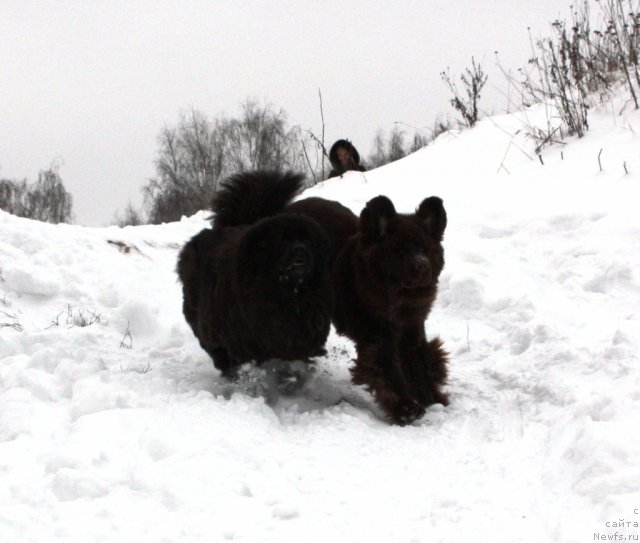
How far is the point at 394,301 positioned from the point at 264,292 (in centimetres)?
95

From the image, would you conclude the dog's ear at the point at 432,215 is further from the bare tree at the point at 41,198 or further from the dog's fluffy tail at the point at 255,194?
the bare tree at the point at 41,198

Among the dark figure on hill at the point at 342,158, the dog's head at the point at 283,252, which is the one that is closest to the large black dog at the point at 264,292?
the dog's head at the point at 283,252

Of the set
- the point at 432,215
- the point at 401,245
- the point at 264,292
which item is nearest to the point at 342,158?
the point at 432,215

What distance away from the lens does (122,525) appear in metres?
2.82

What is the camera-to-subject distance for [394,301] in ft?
16.2

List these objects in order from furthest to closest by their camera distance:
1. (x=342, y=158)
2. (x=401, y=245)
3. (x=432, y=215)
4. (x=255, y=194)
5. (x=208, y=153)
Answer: (x=208, y=153) → (x=342, y=158) → (x=255, y=194) → (x=432, y=215) → (x=401, y=245)

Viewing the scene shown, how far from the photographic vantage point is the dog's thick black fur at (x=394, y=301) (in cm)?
486

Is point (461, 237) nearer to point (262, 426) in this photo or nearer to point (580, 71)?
point (580, 71)

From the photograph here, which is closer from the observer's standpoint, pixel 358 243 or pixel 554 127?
pixel 358 243

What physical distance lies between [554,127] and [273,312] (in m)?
6.92

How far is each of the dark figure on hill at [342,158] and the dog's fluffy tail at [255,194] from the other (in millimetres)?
7879

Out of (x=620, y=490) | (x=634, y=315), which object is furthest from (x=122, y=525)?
(x=634, y=315)

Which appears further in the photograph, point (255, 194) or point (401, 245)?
point (255, 194)

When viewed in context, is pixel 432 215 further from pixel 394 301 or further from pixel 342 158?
pixel 342 158
